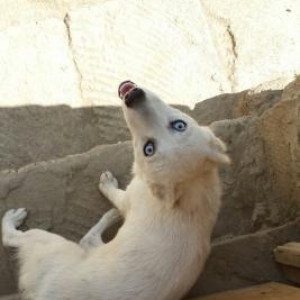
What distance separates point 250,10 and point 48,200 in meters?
2.92

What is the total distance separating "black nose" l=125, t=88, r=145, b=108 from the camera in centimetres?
323

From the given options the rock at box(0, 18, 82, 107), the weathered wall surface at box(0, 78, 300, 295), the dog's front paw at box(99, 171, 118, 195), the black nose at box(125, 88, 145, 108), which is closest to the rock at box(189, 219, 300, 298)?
the weathered wall surface at box(0, 78, 300, 295)

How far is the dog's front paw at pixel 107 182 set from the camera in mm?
3799

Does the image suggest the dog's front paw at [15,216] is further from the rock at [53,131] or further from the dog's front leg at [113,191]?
the rock at [53,131]

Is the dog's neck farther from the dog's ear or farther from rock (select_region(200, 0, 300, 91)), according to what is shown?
rock (select_region(200, 0, 300, 91))

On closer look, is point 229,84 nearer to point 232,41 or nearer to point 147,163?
point 232,41

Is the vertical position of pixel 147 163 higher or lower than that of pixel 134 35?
lower

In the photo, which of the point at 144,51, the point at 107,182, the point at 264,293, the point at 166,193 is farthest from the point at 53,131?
the point at 264,293

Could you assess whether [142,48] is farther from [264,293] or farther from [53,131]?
[264,293]

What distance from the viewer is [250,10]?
5.54m

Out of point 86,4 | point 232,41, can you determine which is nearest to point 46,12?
point 86,4

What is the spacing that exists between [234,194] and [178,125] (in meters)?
0.96

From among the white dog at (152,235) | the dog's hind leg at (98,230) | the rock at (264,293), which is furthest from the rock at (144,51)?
the rock at (264,293)

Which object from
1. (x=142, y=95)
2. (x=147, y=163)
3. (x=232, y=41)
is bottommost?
(x=147, y=163)
